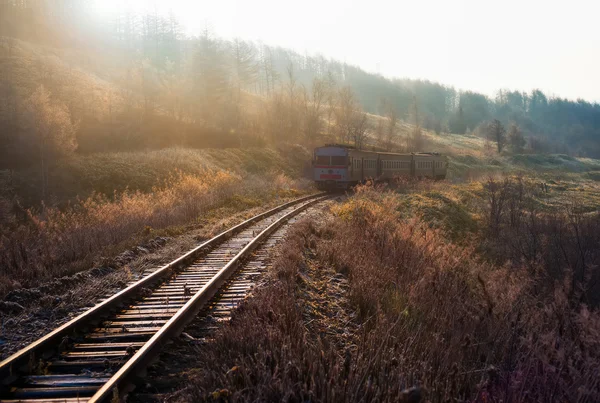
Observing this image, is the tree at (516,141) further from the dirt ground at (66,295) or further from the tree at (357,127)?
the dirt ground at (66,295)

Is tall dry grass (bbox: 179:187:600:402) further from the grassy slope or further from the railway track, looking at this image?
the grassy slope

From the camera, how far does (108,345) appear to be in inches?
199

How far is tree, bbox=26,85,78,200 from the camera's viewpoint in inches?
1163

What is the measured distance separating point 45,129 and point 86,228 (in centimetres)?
2179

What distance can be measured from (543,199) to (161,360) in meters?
35.8

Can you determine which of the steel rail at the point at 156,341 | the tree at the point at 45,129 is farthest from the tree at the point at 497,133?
the steel rail at the point at 156,341

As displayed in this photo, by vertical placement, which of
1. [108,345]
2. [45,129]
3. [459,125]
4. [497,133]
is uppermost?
[459,125]

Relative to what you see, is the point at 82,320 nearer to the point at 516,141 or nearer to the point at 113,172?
the point at 113,172

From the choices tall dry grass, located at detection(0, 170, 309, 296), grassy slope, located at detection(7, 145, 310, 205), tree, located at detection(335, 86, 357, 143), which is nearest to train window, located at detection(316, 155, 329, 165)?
tall dry grass, located at detection(0, 170, 309, 296)

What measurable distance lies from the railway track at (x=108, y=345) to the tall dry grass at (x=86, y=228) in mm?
2358

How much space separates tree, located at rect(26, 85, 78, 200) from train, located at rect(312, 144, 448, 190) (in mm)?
18416

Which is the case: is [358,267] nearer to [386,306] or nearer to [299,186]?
[386,306]

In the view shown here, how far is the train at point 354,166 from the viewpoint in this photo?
94.5 feet

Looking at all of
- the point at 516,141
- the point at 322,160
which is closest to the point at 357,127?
the point at 322,160
